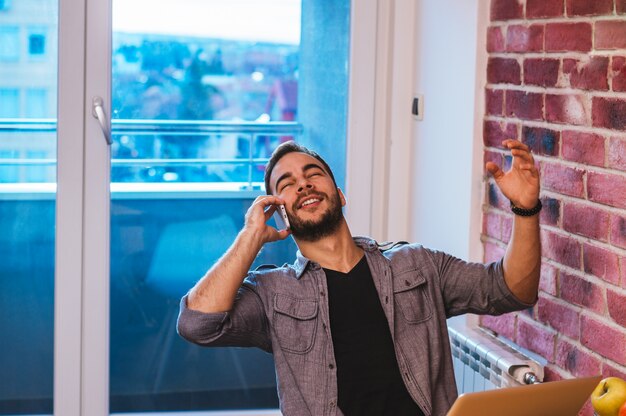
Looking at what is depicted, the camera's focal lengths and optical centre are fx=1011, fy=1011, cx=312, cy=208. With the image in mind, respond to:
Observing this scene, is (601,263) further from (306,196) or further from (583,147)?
(306,196)

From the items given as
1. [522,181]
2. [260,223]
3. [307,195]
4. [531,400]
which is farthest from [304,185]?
[531,400]

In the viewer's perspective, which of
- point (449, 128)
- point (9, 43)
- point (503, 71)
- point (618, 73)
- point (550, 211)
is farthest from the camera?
point (9, 43)

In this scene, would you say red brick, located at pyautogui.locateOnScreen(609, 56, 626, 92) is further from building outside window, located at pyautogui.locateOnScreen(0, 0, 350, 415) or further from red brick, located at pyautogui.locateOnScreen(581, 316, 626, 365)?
building outside window, located at pyautogui.locateOnScreen(0, 0, 350, 415)

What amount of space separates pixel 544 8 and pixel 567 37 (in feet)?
0.47

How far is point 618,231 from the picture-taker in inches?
89.5

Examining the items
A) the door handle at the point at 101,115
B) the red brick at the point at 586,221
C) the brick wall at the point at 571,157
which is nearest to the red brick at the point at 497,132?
the brick wall at the point at 571,157

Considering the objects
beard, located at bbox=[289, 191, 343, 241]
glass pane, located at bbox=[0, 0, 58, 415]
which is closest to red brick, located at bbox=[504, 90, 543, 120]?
beard, located at bbox=[289, 191, 343, 241]

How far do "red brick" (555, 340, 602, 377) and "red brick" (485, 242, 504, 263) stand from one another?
371 mm

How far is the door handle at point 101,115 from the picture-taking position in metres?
3.35

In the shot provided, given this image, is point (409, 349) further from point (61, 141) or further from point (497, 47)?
point (61, 141)

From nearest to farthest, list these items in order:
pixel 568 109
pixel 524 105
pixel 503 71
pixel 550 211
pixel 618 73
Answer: pixel 618 73
pixel 568 109
pixel 550 211
pixel 524 105
pixel 503 71

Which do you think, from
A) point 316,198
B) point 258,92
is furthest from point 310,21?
point 316,198

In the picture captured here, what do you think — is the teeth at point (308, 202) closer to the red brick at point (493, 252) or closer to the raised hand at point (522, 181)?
the raised hand at point (522, 181)

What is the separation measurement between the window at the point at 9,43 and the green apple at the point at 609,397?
233cm
